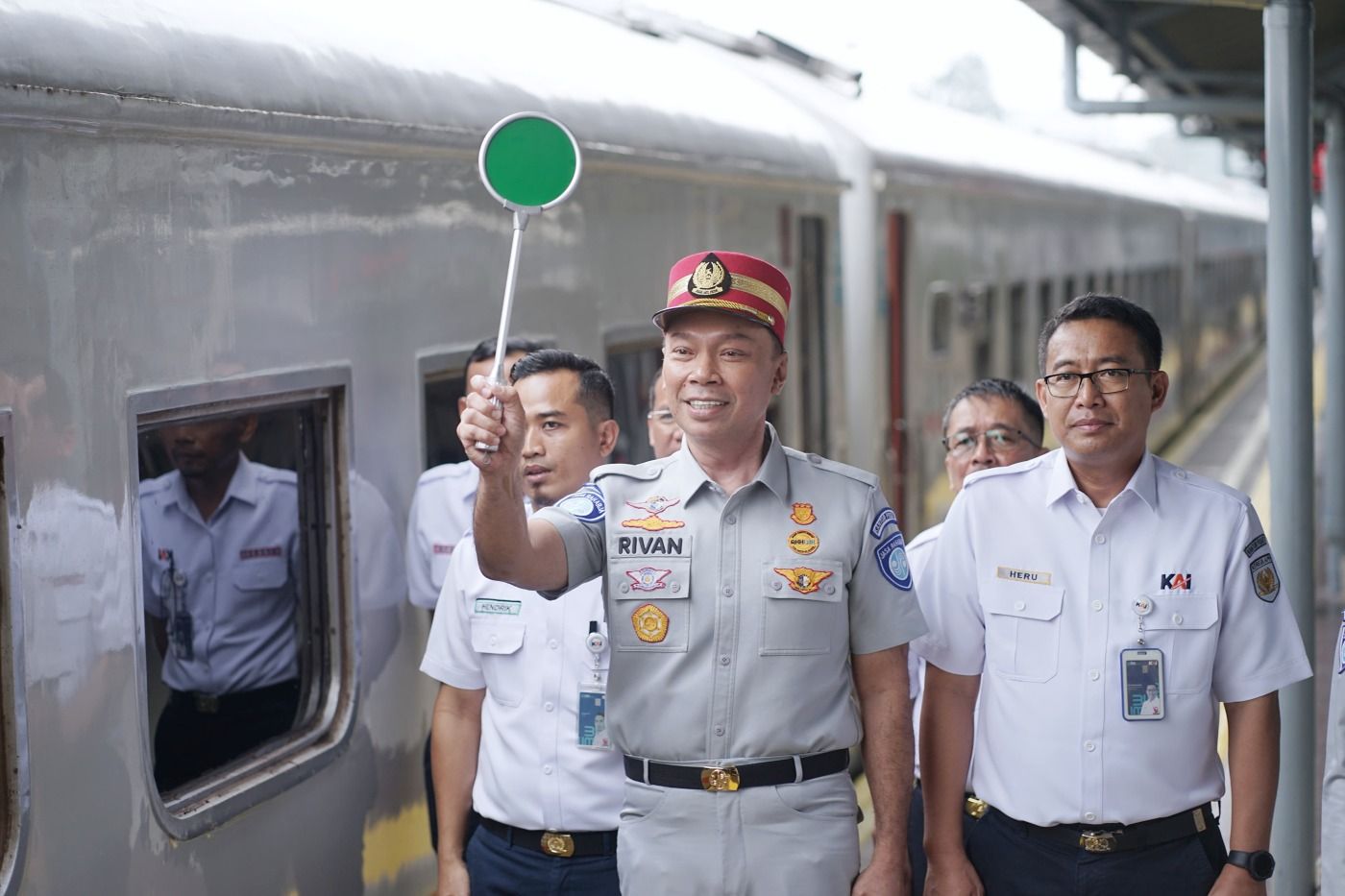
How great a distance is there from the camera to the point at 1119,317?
→ 323 centimetres

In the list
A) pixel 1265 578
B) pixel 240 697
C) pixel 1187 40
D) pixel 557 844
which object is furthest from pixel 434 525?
pixel 1187 40

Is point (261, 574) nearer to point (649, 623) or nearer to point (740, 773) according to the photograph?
point (649, 623)

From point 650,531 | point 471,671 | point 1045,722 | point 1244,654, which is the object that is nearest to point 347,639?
point 471,671

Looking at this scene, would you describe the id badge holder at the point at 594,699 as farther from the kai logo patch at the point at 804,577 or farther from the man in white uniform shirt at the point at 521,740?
the kai logo patch at the point at 804,577

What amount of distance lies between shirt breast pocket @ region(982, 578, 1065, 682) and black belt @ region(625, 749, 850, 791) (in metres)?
0.40

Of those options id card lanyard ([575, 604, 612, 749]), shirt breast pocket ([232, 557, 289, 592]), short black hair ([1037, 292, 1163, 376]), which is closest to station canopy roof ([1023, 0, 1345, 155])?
short black hair ([1037, 292, 1163, 376])

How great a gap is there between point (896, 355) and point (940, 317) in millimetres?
907

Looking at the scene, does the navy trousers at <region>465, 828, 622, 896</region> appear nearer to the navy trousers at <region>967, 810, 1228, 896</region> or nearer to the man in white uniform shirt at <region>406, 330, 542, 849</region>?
the man in white uniform shirt at <region>406, 330, 542, 849</region>

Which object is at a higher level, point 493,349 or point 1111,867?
point 493,349

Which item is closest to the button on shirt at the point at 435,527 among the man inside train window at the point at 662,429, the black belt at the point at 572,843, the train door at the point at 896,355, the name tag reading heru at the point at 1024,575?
the man inside train window at the point at 662,429

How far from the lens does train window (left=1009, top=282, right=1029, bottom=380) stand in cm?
1092

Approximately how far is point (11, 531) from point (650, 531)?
1017mm

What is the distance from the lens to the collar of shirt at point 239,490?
388cm

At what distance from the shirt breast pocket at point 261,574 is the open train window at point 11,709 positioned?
3.82 feet
